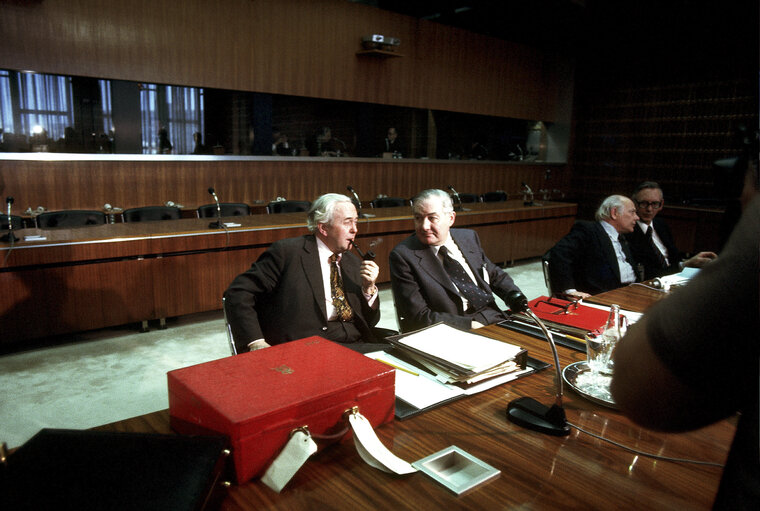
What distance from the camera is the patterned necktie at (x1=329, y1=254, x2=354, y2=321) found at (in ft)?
7.71

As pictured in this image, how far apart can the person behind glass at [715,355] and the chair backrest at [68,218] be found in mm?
5141

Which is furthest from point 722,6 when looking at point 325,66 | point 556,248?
point 556,248

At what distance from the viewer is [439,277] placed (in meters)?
2.52

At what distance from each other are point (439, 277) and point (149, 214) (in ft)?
11.7

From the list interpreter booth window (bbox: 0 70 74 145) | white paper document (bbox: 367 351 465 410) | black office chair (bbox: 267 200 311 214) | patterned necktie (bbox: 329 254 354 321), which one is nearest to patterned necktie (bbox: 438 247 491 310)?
patterned necktie (bbox: 329 254 354 321)

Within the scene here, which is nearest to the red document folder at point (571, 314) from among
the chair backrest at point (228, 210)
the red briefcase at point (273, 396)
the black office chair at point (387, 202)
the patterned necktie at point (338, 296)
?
the patterned necktie at point (338, 296)

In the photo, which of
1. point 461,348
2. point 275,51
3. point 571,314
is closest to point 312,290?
point 461,348

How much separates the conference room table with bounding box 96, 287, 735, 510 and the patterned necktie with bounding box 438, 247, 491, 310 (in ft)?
3.98

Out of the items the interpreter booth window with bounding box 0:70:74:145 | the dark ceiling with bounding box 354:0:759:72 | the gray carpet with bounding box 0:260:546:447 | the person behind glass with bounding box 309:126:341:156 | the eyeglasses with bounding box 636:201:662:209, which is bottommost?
the gray carpet with bounding box 0:260:546:447

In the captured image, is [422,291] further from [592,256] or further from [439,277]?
[592,256]

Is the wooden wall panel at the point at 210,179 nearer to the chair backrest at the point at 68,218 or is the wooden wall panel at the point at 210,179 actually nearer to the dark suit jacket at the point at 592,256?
the chair backrest at the point at 68,218

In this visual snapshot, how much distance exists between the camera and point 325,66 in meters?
7.16

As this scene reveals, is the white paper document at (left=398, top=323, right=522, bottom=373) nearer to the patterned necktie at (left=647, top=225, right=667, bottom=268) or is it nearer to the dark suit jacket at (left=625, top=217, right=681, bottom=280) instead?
the dark suit jacket at (left=625, top=217, right=681, bottom=280)

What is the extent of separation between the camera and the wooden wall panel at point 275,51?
5348 mm
